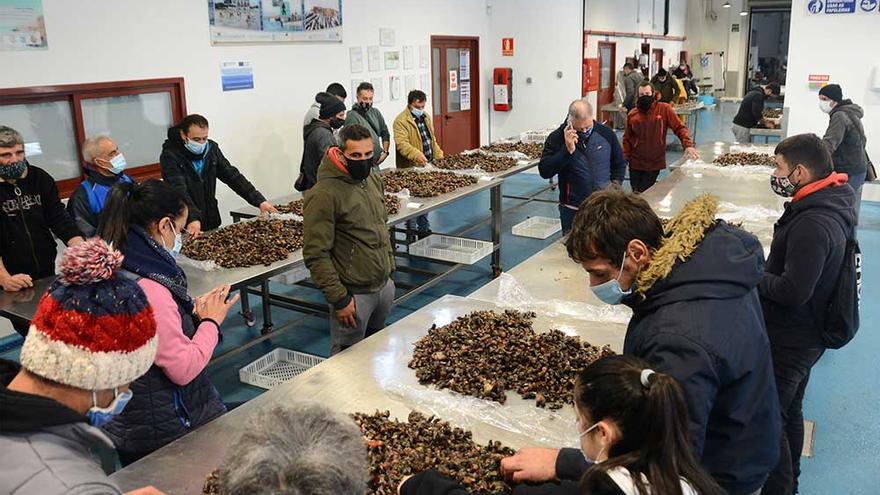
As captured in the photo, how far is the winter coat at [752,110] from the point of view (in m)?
8.68

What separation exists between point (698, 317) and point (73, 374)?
125 cm

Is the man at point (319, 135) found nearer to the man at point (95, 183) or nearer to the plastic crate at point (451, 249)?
the plastic crate at point (451, 249)

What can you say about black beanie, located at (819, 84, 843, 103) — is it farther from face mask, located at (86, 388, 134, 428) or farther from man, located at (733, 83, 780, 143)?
face mask, located at (86, 388, 134, 428)

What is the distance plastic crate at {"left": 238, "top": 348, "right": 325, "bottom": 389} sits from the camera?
4083mm

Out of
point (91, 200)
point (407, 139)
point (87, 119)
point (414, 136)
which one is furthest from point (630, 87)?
point (91, 200)

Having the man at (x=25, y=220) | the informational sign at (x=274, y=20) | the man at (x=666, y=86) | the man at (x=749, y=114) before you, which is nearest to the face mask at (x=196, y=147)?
the man at (x=25, y=220)

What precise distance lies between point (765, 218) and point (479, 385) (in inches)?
120

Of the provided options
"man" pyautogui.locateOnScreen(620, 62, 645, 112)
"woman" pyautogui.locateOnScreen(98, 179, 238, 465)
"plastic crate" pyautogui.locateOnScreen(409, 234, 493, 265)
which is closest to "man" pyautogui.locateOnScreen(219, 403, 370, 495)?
"woman" pyautogui.locateOnScreen(98, 179, 238, 465)

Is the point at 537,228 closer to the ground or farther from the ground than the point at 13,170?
closer to the ground

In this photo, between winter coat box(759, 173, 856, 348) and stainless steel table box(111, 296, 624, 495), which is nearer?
stainless steel table box(111, 296, 624, 495)

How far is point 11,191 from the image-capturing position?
11.9 feet

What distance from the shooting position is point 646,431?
128 centimetres

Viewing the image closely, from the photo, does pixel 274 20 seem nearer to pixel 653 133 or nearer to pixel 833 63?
pixel 653 133

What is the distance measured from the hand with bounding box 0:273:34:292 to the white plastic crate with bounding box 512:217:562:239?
4.87 metres
